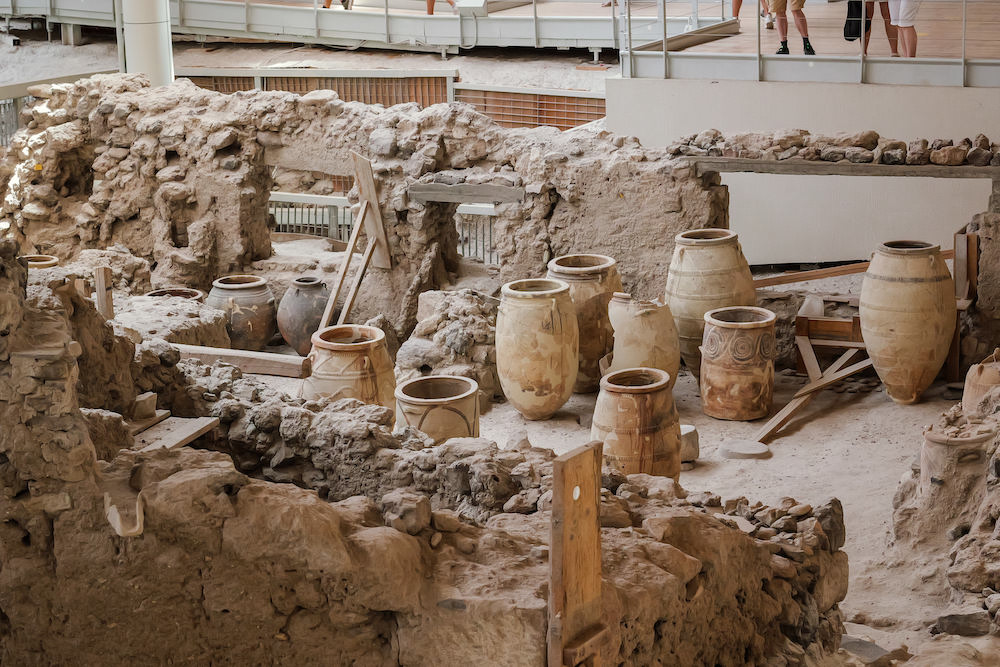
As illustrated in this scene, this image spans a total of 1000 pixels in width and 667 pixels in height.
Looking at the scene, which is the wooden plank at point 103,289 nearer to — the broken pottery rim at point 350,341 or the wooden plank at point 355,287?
the broken pottery rim at point 350,341

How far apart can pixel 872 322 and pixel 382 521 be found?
5088 millimetres

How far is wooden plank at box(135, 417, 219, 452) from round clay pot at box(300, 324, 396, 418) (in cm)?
149

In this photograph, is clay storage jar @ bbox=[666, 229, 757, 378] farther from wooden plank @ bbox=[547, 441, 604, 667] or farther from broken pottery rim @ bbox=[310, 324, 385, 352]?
wooden plank @ bbox=[547, 441, 604, 667]

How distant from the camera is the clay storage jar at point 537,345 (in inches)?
310

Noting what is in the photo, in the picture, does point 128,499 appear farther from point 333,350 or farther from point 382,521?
point 333,350

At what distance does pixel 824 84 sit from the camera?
1068cm

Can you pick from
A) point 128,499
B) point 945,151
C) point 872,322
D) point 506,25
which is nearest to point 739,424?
point 872,322

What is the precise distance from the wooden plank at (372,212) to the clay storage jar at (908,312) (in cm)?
436

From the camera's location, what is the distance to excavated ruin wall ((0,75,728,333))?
9273 mm

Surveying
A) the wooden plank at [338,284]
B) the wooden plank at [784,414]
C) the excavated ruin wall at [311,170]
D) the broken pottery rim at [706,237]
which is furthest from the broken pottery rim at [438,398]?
the wooden plank at [338,284]

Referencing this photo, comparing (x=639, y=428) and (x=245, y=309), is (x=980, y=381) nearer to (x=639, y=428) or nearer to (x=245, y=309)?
(x=639, y=428)

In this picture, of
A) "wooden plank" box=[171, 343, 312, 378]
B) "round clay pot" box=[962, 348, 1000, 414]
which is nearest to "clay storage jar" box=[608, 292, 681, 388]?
"round clay pot" box=[962, 348, 1000, 414]

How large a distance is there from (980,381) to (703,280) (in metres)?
2.37

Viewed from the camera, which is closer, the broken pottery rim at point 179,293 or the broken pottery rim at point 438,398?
the broken pottery rim at point 438,398
